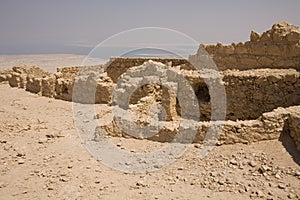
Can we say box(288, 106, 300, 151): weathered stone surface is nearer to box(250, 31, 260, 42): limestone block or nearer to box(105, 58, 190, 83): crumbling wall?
box(250, 31, 260, 42): limestone block

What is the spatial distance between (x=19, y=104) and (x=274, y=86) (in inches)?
433

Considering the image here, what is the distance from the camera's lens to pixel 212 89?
9.98 meters

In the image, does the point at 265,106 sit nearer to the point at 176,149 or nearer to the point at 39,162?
the point at 176,149

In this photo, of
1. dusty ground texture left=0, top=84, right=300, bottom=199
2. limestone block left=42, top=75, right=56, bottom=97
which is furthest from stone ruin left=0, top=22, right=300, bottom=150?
limestone block left=42, top=75, right=56, bottom=97

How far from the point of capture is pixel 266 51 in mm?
10445

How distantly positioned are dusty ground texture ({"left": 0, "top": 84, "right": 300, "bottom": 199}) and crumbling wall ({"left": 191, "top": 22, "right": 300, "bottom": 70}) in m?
4.36

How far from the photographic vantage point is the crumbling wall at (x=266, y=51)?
9828mm

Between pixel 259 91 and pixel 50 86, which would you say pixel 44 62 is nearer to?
pixel 50 86

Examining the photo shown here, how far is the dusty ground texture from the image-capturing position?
5.36m

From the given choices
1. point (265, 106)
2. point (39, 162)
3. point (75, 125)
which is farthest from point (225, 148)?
point (75, 125)

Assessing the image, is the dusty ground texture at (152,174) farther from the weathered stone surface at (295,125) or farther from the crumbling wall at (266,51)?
the crumbling wall at (266,51)

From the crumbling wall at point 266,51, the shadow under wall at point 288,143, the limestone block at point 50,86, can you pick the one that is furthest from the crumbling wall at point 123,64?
the shadow under wall at point 288,143

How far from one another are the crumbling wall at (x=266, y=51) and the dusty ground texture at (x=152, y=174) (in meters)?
4.36

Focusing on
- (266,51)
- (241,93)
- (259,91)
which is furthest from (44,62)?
(259,91)
